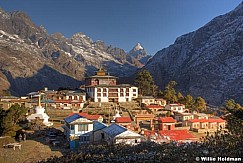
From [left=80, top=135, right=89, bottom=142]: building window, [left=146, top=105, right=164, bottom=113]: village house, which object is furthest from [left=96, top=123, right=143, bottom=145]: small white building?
[left=146, top=105, right=164, bottom=113]: village house

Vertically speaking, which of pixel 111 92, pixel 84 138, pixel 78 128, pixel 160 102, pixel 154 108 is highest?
pixel 111 92

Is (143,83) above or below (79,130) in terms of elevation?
above

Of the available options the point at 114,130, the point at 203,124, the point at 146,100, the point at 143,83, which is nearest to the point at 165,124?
the point at 203,124

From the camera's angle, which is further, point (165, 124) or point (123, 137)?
point (165, 124)

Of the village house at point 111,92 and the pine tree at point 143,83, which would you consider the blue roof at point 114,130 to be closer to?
the village house at point 111,92

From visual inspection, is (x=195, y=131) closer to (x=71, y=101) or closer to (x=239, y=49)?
(x=71, y=101)

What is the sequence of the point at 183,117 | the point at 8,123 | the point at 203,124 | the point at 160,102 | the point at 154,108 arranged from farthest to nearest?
the point at 160,102 → the point at 154,108 → the point at 183,117 → the point at 203,124 → the point at 8,123

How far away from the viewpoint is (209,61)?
128 m

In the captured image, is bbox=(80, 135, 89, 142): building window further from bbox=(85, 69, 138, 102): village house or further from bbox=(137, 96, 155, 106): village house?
bbox=(85, 69, 138, 102): village house

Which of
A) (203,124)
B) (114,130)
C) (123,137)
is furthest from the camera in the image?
(203,124)

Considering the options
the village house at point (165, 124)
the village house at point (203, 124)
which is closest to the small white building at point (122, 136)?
the village house at point (165, 124)

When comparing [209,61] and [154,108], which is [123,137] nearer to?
[154,108]

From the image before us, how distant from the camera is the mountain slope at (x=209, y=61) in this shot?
354 ft

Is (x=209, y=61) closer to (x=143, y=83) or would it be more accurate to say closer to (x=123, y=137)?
(x=143, y=83)
